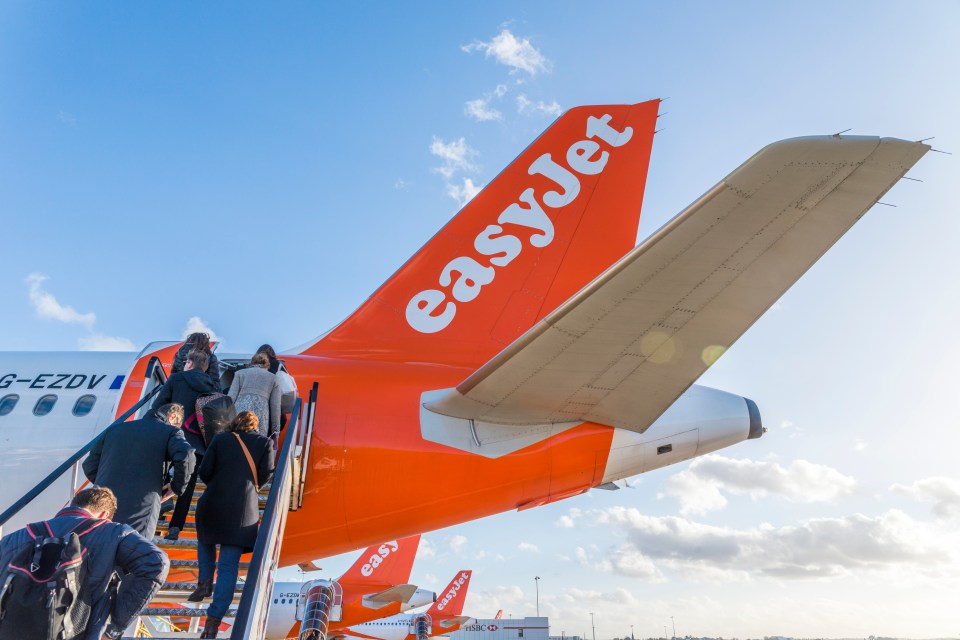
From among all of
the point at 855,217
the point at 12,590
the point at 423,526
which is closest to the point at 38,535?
the point at 12,590

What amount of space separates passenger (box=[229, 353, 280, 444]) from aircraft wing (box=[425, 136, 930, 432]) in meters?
1.68

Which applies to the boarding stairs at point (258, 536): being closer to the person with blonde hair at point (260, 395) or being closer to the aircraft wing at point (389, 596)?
the person with blonde hair at point (260, 395)

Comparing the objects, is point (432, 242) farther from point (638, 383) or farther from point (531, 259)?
point (638, 383)

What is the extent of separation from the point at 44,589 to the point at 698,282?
393 centimetres

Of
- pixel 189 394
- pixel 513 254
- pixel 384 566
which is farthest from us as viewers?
pixel 384 566

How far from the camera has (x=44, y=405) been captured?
6.79m

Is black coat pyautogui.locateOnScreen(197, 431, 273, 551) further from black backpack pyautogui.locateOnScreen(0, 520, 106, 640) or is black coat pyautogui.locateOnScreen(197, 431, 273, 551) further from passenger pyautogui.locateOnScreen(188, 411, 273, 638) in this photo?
black backpack pyautogui.locateOnScreen(0, 520, 106, 640)

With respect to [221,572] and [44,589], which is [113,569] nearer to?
[44,589]

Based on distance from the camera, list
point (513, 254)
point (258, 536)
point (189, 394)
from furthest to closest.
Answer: point (513, 254)
point (189, 394)
point (258, 536)

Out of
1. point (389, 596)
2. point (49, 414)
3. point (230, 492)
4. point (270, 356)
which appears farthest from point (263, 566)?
point (389, 596)

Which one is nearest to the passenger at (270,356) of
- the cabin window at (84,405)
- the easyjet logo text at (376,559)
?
the cabin window at (84,405)

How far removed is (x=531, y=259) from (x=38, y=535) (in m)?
5.82

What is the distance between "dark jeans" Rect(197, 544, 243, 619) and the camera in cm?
415

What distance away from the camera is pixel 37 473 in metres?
6.34
